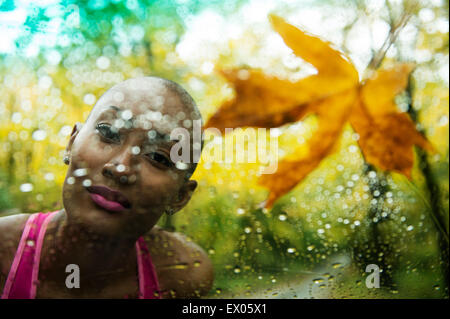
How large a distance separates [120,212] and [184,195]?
0.16 feet

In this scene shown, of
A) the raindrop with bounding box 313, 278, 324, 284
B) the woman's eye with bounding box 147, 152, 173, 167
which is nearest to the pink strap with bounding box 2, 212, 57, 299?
the woman's eye with bounding box 147, 152, 173, 167

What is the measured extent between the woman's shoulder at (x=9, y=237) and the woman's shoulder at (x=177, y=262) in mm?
89

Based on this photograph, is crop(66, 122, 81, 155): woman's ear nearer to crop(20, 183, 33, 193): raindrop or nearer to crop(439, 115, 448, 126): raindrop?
crop(20, 183, 33, 193): raindrop

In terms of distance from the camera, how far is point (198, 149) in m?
0.24

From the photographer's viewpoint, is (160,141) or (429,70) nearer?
(160,141)

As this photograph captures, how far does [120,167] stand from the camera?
0.22 meters

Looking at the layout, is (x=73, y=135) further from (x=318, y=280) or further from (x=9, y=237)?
(x=318, y=280)

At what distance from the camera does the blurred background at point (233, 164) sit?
0.26 meters

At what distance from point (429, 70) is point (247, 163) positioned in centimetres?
21

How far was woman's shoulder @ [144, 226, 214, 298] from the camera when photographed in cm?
25

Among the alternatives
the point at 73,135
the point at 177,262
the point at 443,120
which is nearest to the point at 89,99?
the point at 73,135
